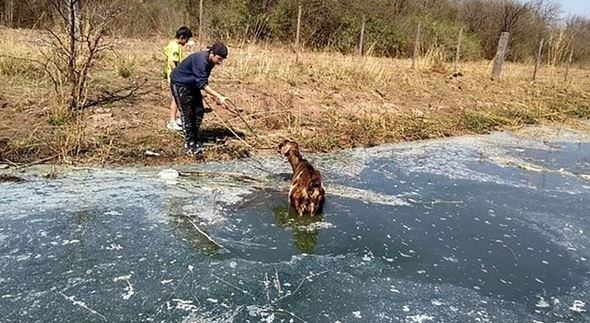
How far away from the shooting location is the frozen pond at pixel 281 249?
329 cm

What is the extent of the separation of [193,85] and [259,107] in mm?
2812

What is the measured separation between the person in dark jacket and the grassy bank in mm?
275

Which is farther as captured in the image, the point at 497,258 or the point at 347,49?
the point at 347,49

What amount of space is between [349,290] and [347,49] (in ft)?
51.5

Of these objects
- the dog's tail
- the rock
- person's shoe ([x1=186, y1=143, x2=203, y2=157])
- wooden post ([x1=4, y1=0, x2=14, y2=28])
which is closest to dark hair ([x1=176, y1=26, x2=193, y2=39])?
person's shoe ([x1=186, y1=143, x2=203, y2=157])

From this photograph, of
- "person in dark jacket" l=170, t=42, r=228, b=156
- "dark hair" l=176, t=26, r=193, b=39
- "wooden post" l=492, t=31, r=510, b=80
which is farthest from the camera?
"wooden post" l=492, t=31, r=510, b=80

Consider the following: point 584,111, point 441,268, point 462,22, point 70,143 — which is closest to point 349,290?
point 441,268

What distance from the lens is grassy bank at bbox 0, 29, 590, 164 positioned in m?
6.50

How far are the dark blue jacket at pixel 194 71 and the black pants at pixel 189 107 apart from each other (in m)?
0.08

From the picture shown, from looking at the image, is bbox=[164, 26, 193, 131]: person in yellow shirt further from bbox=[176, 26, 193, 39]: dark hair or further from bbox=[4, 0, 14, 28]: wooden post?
bbox=[4, 0, 14, 28]: wooden post

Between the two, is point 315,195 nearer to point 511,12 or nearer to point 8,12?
point 8,12

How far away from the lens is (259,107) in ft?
29.3

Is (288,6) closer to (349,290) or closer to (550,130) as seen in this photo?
(550,130)

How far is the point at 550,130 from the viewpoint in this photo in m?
10.6
